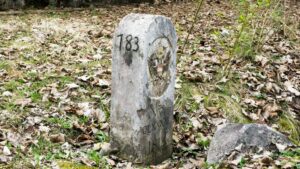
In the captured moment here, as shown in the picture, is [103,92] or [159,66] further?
[103,92]

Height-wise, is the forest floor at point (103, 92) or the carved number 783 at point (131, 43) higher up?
the carved number 783 at point (131, 43)

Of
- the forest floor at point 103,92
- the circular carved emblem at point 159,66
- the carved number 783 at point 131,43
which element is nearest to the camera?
the carved number 783 at point 131,43

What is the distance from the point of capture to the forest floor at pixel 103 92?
4240 millimetres

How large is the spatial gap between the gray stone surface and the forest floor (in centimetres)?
14

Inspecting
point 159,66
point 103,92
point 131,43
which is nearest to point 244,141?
point 159,66

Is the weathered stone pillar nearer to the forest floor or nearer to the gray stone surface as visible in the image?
the forest floor

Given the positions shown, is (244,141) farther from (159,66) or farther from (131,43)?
(131,43)

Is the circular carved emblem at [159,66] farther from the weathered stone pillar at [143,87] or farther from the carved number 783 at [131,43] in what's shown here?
the carved number 783 at [131,43]

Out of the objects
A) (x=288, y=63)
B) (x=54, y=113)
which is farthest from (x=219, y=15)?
(x=54, y=113)

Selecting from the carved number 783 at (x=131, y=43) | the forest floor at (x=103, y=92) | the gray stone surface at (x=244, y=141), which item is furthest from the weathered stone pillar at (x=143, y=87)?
the gray stone surface at (x=244, y=141)

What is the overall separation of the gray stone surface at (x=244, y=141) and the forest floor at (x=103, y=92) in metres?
0.14

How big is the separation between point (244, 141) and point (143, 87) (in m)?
0.98

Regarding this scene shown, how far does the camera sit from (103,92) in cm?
540

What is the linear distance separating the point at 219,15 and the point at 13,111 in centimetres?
613
